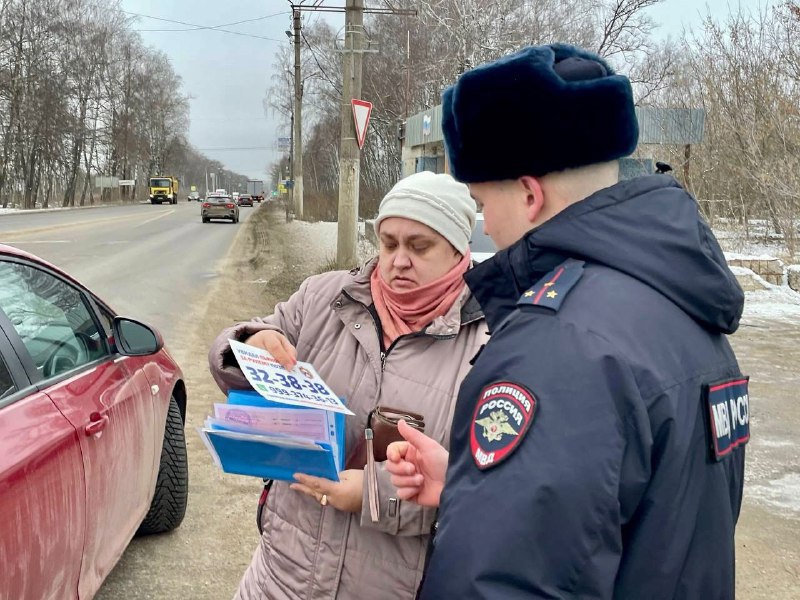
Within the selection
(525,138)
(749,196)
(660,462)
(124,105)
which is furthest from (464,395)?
(124,105)

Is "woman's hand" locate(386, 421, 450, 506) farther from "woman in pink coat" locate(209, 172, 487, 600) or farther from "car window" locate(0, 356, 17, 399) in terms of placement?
"car window" locate(0, 356, 17, 399)

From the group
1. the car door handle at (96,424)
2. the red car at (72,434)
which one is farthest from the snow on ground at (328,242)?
the car door handle at (96,424)

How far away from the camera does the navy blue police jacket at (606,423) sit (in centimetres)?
87

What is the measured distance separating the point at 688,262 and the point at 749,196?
22185 millimetres

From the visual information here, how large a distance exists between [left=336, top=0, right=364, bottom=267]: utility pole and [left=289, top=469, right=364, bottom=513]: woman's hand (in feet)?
33.8

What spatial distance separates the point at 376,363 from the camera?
1.94m

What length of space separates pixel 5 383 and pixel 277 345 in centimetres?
87

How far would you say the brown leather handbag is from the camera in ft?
5.73

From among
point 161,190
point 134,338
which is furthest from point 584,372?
point 161,190

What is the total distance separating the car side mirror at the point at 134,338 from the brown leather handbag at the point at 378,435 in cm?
159

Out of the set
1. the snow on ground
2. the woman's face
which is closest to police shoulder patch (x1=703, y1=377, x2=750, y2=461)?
the woman's face

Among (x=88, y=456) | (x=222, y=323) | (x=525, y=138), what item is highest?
(x=525, y=138)

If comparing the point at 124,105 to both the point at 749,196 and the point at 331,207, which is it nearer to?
the point at 331,207

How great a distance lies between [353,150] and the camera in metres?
12.0
